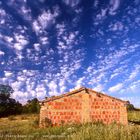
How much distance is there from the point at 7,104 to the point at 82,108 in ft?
137

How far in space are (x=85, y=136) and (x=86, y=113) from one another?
15.4 meters

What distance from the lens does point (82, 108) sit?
87.9ft

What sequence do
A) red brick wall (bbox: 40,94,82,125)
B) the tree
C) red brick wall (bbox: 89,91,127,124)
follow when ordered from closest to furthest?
red brick wall (bbox: 40,94,82,125) < red brick wall (bbox: 89,91,127,124) < the tree

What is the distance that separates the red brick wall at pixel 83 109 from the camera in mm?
26047

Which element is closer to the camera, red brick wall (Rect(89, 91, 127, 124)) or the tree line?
red brick wall (Rect(89, 91, 127, 124))

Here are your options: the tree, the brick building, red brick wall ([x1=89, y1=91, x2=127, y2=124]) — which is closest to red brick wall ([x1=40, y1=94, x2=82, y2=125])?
the brick building

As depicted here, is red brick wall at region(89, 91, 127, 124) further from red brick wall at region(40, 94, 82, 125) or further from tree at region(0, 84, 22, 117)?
tree at region(0, 84, 22, 117)

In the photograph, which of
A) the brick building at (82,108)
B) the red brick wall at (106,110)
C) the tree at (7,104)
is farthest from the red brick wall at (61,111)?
the tree at (7,104)

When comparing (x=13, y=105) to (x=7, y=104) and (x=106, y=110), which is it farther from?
(x=106, y=110)

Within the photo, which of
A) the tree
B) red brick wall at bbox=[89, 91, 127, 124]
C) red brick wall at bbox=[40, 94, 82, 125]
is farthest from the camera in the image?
the tree

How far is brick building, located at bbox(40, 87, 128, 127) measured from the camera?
2605cm

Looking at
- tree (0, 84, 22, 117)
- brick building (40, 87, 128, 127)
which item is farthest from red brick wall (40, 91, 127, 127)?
tree (0, 84, 22, 117)

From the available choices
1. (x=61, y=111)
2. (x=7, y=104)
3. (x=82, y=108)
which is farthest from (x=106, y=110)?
(x=7, y=104)

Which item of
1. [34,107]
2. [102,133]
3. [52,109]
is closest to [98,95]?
[52,109]
